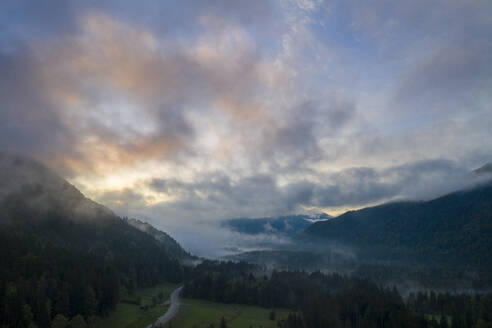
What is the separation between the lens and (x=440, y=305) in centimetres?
16300

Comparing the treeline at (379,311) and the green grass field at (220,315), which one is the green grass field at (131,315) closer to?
the green grass field at (220,315)

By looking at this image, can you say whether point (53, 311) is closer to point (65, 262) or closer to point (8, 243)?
point (65, 262)

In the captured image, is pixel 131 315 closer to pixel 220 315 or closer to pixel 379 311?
pixel 220 315

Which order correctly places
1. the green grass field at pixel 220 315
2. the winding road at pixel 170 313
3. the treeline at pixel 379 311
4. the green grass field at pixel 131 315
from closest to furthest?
the treeline at pixel 379 311 < the green grass field at pixel 131 315 < the winding road at pixel 170 313 < the green grass field at pixel 220 315

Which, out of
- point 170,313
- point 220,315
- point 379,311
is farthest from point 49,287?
point 379,311

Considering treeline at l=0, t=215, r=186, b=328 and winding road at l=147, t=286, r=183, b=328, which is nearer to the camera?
treeline at l=0, t=215, r=186, b=328

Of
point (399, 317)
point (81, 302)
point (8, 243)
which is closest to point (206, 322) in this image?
point (81, 302)

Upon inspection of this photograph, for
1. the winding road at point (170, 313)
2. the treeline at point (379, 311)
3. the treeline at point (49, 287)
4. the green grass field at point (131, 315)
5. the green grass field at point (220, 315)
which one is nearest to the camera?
the treeline at point (49, 287)

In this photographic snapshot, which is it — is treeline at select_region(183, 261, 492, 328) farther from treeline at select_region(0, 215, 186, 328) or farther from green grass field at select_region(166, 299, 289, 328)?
treeline at select_region(0, 215, 186, 328)

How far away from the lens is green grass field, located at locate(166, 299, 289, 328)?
463ft

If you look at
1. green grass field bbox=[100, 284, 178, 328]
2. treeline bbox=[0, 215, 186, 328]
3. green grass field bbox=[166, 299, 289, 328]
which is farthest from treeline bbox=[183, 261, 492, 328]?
treeline bbox=[0, 215, 186, 328]

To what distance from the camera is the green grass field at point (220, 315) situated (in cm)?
14125

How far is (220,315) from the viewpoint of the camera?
6299 inches

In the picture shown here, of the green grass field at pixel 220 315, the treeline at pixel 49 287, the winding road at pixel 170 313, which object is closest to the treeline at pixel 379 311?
the green grass field at pixel 220 315
